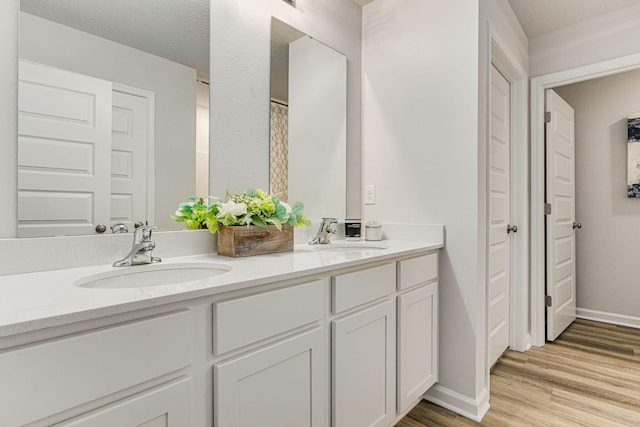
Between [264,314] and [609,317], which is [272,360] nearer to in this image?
[264,314]

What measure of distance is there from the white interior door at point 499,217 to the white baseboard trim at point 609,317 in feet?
4.43

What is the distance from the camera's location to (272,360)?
100 cm

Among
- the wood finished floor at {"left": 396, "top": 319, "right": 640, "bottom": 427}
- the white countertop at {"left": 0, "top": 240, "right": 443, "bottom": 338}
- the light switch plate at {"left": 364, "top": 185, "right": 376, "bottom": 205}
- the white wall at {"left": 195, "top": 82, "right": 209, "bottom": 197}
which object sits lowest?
the wood finished floor at {"left": 396, "top": 319, "right": 640, "bottom": 427}

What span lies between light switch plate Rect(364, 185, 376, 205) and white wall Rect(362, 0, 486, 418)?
4cm

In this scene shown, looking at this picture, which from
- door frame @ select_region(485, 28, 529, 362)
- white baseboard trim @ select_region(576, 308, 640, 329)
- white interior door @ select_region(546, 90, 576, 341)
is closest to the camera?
door frame @ select_region(485, 28, 529, 362)

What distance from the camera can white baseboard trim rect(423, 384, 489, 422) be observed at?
1749 millimetres

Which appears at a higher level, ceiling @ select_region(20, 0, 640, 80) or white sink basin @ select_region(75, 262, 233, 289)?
ceiling @ select_region(20, 0, 640, 80)

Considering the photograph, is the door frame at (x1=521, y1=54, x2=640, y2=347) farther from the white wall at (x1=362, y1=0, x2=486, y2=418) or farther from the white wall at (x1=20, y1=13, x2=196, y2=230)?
the white wall at (x1=20, y1=13, x2=196, y2=230)

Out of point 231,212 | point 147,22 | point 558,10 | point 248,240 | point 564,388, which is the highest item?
point 558,10

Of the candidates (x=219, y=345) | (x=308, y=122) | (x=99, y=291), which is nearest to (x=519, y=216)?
(x=308, y=122)

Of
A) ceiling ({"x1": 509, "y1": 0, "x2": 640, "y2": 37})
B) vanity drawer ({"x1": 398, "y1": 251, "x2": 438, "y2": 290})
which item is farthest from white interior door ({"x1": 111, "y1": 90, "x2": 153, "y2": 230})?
ceiling ({"x1": 509, "y1": 0, "x2": 640, "y2": 37})

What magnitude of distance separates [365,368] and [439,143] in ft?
3.93

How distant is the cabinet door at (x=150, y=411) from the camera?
2.24ft

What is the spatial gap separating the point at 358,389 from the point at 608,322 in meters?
3.09
